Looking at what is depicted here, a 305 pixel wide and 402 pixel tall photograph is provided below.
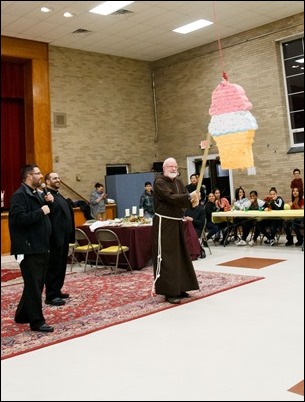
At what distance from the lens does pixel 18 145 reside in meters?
10.4

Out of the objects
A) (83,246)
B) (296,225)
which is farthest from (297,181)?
(83,246)

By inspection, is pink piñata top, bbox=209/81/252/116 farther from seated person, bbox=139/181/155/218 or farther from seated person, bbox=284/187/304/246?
seated person, bbox=139/181/155/218

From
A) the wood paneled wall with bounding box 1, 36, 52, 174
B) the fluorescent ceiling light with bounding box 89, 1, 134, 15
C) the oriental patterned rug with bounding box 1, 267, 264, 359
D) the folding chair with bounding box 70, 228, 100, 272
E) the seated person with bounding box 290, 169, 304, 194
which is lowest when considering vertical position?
the oriental patterned rug with bounding box 1, 267, 264, 359

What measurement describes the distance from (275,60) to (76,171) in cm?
530

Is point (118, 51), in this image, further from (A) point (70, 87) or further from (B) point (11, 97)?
(B) point (11, 97)

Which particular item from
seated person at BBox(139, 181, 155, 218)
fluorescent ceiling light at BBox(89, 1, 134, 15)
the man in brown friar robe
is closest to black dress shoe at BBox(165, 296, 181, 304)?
the man in brown friar robe

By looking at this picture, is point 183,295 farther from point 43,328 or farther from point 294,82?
point 294,82

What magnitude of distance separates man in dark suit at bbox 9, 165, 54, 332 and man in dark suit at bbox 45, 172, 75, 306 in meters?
0.87

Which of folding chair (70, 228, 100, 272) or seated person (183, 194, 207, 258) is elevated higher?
seated person (183, 194, 207, 258)

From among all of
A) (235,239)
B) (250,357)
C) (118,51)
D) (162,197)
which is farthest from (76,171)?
(250,357)

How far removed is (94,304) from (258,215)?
13.5ft

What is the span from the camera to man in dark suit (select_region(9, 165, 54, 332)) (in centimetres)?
335

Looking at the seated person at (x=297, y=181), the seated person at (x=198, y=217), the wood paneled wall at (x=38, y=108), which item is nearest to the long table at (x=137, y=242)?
the seated person at (x=198, y=217)

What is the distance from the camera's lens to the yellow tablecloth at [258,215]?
7.12m
